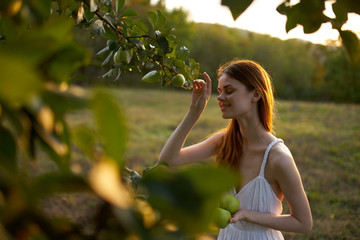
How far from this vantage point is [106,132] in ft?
0.62

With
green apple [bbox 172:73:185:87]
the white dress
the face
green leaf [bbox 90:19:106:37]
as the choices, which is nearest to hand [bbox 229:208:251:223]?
the white dress

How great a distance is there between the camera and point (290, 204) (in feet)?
4.76

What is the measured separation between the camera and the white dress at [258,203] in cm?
157

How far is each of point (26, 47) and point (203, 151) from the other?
5.61 feet

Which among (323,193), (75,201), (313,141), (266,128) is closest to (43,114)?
(266,128)

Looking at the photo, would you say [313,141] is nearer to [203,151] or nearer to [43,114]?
[203,151]

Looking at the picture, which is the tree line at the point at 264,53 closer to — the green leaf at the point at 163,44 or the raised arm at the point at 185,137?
the raised arm at the point at 185,137

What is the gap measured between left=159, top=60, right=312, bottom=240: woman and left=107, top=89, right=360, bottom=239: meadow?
10.9 inches

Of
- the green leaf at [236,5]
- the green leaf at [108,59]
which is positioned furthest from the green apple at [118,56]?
the green leaf at [236,5]

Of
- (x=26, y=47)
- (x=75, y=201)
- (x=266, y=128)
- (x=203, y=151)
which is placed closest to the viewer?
(x=26, y=47)

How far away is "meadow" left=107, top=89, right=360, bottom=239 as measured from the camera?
11.4 ft

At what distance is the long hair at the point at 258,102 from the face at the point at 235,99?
0.03 m

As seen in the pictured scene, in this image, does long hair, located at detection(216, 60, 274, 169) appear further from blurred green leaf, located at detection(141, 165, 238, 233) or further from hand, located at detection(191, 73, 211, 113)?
blurred green leaf, located at detection(141, 165, 238, 233)

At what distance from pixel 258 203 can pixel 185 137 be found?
47 centimetres
